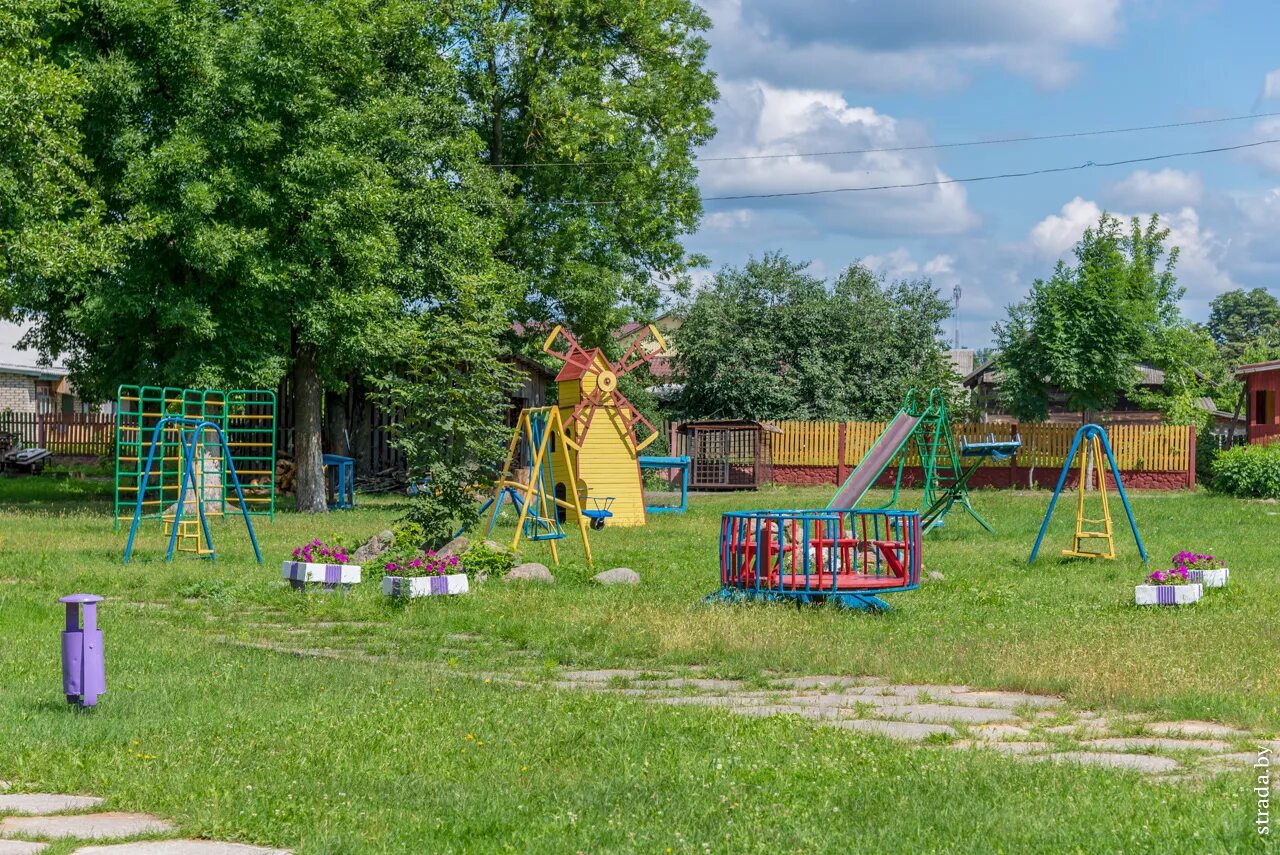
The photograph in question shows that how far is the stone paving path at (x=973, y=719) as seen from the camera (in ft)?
23.1

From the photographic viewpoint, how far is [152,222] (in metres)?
23.5

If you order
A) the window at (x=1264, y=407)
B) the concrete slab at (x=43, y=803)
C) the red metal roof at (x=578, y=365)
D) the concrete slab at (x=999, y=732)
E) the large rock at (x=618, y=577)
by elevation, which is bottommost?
the concrete slab at (x=999, y=732)

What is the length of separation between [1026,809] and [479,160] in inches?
1162

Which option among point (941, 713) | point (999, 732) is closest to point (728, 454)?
point (941, 713)

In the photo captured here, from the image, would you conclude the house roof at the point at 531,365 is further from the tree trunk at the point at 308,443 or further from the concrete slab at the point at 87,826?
the concrete slab at the point at 87,826

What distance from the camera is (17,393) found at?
156 feet

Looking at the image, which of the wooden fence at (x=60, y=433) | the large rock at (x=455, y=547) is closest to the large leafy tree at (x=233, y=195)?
the large rock at (x=455, y=547)

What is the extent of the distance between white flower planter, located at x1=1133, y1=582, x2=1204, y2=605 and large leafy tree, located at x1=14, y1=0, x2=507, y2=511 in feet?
42.5

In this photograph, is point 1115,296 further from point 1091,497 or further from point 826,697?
point 826,697

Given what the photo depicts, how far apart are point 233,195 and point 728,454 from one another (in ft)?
63.6

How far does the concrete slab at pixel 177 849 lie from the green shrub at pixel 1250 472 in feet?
90.8

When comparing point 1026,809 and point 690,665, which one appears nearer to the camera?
point 1026,809

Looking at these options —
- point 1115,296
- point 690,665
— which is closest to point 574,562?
point 690,665

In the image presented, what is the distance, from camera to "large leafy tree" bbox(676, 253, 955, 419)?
1789 inches
